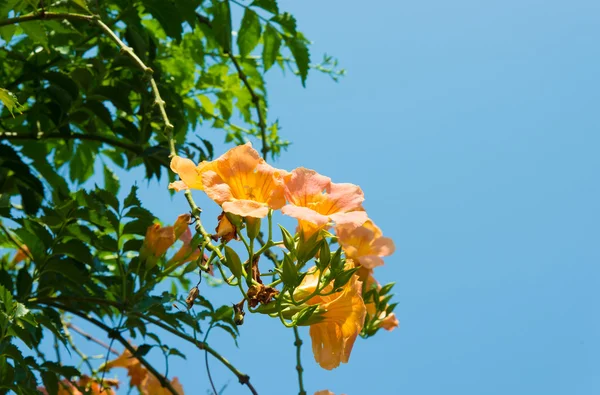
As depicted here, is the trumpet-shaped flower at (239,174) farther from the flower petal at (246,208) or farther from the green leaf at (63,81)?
the green leaf at (63,81)

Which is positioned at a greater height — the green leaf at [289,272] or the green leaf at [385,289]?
the green leaf at [385,289]

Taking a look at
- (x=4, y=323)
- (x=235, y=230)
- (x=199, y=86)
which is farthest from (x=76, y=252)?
(x=199, y=86)

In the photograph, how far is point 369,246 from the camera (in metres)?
2.00

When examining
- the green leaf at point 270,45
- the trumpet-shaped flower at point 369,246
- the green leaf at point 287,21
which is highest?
the green leaf at point 287,21

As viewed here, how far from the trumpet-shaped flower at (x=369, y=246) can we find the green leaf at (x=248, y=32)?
1290 millimetres

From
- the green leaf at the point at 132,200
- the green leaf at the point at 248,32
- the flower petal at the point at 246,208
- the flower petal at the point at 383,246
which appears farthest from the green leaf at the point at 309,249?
the green leaf at the point at 248,32

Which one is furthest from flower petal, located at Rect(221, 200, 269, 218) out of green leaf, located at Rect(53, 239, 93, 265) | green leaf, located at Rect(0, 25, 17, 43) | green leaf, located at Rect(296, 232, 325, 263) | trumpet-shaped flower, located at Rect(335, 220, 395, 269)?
green leaf, located at Rect(0, 25, 17, 43)

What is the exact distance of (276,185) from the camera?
1276 millimetres

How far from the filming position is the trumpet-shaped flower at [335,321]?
133cm

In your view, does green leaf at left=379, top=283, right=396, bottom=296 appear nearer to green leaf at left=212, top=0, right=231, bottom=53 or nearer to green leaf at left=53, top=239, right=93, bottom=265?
green leaf at left=53, top=239, right=93, bottom=265

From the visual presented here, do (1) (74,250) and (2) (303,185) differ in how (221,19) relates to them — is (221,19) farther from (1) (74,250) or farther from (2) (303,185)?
(2) (303,185)

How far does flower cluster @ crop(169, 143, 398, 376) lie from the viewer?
4.10ft

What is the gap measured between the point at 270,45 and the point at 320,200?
1.79 m

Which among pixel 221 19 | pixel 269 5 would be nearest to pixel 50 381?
pixel 221 19
